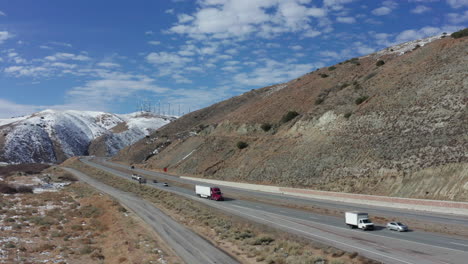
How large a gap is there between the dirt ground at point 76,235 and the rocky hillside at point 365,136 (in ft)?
90.0

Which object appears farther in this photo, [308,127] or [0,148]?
[0,148]

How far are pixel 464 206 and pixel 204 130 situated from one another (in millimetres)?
81740

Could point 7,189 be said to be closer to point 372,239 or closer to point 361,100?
point 372,239

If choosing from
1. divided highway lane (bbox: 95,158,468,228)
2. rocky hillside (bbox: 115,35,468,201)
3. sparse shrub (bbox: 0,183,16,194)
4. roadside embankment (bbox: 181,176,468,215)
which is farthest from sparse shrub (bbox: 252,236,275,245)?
sparse shrub (bbox: 0,183,16,194)

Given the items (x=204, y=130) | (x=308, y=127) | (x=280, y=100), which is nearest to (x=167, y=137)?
(x=204, y=130)

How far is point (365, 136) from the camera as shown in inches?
2068

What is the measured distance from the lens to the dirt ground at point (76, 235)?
24344 mm

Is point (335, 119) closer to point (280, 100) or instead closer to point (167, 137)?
point (280, 100)

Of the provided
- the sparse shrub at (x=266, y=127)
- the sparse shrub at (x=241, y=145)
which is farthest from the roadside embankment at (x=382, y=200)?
the sparse shrub at (x=266, y=127)

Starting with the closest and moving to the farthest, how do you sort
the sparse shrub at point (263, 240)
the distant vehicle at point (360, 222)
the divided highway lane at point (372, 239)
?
the divided highway lane at point (372, 239)
the sparse shrub at point (263, 240)
the distant vehicle at point (360, 222)

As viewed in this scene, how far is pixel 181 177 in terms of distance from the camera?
82.6 m

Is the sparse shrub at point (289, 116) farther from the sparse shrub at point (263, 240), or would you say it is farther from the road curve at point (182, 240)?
the sparse shrub at point (263, 240)

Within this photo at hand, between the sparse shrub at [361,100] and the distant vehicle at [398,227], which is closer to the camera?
the distant vehicle at [398,227]

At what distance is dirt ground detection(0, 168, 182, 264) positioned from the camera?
24344mm
